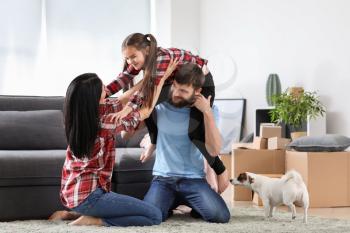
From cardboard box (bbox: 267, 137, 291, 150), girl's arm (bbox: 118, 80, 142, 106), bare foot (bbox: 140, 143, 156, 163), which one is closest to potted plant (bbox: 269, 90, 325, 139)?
cardboard box (bbox: 267, 137, 291, 150)

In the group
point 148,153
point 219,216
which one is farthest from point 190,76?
point 219,216

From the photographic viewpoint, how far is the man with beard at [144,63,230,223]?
2.77 metres

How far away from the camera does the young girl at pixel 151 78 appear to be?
8.82ft

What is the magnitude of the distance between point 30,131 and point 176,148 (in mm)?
977

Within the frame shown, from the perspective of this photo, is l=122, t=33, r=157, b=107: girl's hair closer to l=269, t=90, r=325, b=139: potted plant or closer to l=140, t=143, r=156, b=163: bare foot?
l=140, t=143, r=156, b=163: bare foot

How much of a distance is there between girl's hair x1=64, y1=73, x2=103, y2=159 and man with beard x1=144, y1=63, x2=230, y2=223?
1.32 ft

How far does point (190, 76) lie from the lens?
8.96 ft

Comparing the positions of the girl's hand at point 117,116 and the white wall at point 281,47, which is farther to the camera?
the white wall at point 281,47

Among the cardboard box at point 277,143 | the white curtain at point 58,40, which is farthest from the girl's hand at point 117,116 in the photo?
the white curtain at point 58,40

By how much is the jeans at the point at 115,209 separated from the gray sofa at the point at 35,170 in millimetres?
357

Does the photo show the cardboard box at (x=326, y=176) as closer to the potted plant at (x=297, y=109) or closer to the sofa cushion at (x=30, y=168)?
the potted plant at (x=297, y=109)

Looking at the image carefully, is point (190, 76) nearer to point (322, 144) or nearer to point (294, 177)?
point (294, 177)

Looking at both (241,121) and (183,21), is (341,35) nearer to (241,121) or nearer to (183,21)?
(241,121)

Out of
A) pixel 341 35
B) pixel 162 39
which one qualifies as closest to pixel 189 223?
pixel 341 35
